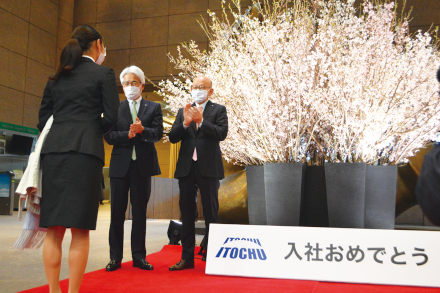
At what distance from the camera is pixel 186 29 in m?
8.26

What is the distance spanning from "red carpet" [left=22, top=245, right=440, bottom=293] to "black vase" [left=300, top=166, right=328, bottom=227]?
881 millimetres

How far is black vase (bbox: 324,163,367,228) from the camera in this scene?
2.48 m

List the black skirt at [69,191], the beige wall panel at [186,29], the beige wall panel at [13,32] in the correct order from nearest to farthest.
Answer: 1. the black skirt at [69,191]
2. the beige wall panel at [13,32]
3. the beige wall panel at [186,29]

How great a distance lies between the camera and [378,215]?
2.51m

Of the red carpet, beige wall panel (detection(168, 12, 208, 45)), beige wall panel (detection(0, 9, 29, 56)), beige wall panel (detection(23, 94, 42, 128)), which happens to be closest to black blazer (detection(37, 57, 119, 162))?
the red carpet

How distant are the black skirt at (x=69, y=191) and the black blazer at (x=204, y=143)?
914 mm

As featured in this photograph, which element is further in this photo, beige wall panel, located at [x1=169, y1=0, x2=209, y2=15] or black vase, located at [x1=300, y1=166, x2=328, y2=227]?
beige wall panel, located at [x1=169, y1=0, x2=209, y2=15]

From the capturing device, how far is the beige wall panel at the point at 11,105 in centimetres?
791

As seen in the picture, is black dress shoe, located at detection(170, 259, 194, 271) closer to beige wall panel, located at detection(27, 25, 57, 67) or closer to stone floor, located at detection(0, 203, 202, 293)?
stone floor, located at detection(0, 203, 202, 293)

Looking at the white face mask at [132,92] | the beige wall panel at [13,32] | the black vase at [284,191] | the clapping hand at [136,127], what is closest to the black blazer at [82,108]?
the clapping hand at [136,127]

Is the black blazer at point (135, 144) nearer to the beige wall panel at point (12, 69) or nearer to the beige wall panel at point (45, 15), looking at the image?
the beige wall panel at point (12, 69)

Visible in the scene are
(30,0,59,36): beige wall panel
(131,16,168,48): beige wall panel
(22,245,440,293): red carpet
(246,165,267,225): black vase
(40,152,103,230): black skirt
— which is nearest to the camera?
(40,152,103,230): black skirt

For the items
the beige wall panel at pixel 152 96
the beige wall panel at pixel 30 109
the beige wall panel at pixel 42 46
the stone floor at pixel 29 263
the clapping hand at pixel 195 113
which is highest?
the beige wall panel at pixel 42 46

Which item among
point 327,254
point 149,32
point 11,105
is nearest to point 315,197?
point 327,254
